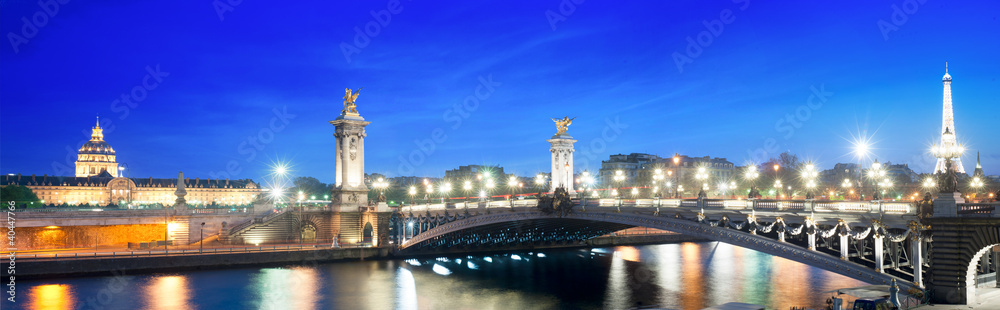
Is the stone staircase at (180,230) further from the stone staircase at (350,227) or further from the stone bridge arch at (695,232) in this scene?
the stone bridge arch at (695,232)

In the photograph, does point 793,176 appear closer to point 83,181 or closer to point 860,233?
point 860,233

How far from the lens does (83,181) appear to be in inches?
7165

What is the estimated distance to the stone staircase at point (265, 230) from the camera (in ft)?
211

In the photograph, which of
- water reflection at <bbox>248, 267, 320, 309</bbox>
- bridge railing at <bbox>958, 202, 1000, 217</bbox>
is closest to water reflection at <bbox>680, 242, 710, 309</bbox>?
bridge railing at <bbox>958, 202, 1000, 217</bbox>

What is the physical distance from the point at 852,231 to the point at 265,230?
50.6m

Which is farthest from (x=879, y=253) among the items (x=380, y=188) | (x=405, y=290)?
(x=380, y=188)

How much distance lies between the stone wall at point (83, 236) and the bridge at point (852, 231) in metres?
36.1

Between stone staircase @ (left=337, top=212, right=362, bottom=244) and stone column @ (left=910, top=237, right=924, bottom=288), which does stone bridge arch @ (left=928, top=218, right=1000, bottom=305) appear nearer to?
stone column @ (left=910, top=237, right=924, bottom=288)

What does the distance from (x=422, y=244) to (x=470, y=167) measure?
130 metres

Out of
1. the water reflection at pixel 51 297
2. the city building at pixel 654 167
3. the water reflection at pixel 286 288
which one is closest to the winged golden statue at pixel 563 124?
the water reflection at pixel 286 288

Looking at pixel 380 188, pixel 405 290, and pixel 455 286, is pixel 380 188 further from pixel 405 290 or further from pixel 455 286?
pixel 405 290

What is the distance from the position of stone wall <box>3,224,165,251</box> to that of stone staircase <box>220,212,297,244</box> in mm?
6924

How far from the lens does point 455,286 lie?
1849 inches

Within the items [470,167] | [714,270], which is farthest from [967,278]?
[470,167]
